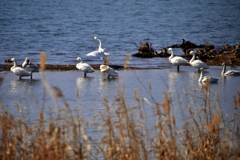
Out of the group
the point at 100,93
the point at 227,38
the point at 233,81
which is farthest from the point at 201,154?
the point at 227,38

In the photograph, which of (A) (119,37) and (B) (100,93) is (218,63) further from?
(A) (119,37)

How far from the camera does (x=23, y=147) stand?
4.14 m

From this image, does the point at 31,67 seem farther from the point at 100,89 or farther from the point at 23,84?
the point at 100,89

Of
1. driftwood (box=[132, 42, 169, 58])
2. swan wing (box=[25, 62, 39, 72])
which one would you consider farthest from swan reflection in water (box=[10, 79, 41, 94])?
driftwood (box=[132, 42, 169, 58])

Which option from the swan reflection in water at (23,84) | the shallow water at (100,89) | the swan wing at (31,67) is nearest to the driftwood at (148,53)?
the shallow water at (100,89)

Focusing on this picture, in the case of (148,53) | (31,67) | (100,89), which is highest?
(31,67)

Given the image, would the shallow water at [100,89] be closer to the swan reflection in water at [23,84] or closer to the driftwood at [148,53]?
the swan reflection in water at [23,84]

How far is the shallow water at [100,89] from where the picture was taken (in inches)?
372

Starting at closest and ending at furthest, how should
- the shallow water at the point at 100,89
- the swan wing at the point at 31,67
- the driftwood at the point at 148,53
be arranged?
the shallow water at the point at 100,89, the swan wing at the point at 31,67, the driftwood at the point at 148,53

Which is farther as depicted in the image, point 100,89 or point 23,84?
point 23,84

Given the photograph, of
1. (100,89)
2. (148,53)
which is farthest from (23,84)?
(148,53)

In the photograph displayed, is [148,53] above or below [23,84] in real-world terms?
above

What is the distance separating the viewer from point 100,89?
1183cm

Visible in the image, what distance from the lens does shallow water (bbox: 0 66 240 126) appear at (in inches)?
372
